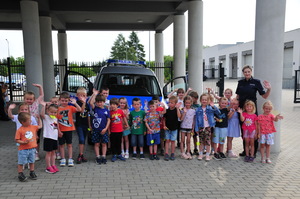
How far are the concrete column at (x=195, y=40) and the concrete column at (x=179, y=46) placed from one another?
8.36ft

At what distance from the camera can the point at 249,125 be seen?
19.0 feet

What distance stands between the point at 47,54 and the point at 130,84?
31.7ft

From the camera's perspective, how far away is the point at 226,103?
5.99 m

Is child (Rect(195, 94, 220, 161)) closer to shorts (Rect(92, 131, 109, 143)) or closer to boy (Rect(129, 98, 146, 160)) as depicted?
boy (Rect(129, 98, 146, 160))

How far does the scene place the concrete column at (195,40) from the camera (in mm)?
12566

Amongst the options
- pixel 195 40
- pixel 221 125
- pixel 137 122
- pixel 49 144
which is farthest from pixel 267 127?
pixel 195 40

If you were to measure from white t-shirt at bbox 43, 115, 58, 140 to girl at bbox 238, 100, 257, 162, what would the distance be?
4.06 meters

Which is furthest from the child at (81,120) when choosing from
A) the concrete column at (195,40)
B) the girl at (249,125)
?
the concrete column at (195,40)

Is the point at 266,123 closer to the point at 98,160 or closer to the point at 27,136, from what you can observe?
the point at 98,160

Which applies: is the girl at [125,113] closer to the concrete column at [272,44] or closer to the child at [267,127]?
the child at [267,127]

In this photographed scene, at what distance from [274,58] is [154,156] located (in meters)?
3.83

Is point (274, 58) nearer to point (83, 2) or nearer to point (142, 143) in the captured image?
point (142, 143)

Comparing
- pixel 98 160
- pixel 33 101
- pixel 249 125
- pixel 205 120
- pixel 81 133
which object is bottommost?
pixel 98 160

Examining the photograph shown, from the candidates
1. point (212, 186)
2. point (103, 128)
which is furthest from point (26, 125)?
point (212, 186)
